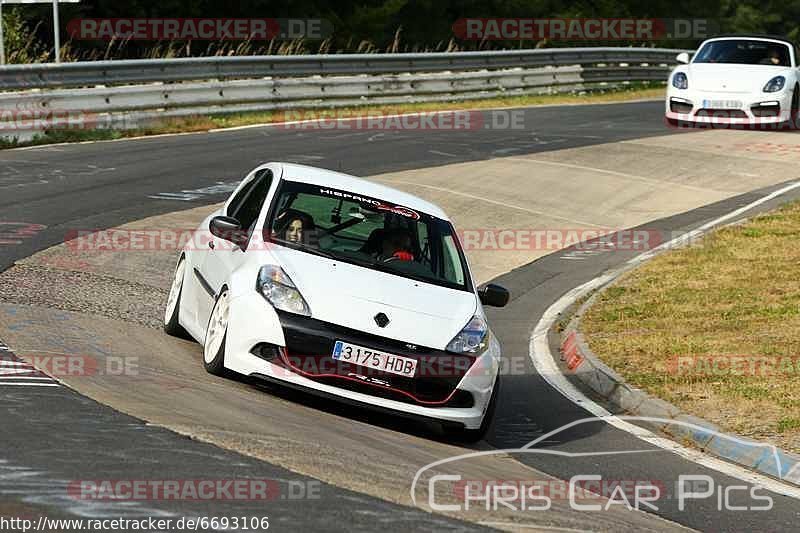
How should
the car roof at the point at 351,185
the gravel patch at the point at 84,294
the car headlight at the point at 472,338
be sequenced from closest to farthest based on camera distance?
the car headlight at the point at 472,338, the car roof at the point at 351,185, the gravel patch at the point at 84,294

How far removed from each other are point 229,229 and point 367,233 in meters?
0.96

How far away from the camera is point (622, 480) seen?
7.89 m

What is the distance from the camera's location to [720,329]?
39.4 ft

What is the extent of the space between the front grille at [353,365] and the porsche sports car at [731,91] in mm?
17241

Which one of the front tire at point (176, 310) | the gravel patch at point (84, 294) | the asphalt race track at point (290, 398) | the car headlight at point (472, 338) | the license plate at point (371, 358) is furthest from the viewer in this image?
the gravel patch at point (84, 294)

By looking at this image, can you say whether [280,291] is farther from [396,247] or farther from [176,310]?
[176,310]

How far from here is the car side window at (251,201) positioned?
9594mm

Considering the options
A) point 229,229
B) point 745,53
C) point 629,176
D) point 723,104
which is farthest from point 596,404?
point 745,53

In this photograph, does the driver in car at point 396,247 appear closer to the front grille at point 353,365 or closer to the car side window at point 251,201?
the car side window at point 251,201

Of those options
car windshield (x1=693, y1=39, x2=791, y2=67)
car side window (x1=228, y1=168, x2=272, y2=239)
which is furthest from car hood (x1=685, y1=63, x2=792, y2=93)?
car side window (x1=228, y1=168, x2=272, y2=239)

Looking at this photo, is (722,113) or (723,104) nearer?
(723,104)

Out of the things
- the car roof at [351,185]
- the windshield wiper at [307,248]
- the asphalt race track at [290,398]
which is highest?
the car roof at [351,185]

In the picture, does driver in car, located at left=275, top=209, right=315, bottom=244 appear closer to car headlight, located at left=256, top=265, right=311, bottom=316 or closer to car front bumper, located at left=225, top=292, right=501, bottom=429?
car headlight, located at left=256, top=265, right=311, bottom=316

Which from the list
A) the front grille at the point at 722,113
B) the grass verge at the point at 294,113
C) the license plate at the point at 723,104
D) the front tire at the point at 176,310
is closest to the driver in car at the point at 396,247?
the front tire at the point at 176,310
